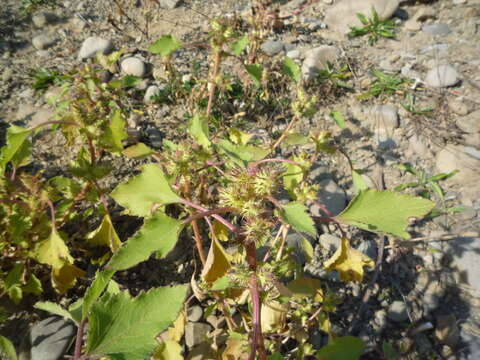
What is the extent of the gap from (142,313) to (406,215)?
715 mm

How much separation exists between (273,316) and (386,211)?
2.12ft

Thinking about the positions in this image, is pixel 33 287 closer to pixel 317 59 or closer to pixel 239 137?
pixel 239 137

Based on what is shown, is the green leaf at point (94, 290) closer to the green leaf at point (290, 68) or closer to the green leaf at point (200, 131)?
the green leaf at point (200, 131)

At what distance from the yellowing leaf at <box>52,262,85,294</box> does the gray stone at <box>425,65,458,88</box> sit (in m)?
2.88

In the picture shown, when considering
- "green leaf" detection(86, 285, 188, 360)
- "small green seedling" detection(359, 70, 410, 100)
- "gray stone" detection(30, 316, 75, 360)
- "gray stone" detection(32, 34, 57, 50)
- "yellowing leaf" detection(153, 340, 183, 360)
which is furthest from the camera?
"gray stone" detection(32, 34, 57, 50)

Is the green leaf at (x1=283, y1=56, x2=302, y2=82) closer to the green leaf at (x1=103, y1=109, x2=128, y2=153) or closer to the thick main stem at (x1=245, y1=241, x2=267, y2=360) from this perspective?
the green leaf at (x1=103, y1=109, x2=128, y2=153)

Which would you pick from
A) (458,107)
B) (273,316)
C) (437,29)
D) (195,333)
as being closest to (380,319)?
(273,316)

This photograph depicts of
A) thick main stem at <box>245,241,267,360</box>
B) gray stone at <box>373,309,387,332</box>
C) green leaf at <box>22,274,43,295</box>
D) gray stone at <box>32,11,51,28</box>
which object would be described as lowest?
gray stone at <box>373,309,387,332</box>

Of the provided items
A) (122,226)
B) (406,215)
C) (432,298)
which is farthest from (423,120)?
(122,226)

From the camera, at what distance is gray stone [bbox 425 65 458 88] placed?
2.62 metres

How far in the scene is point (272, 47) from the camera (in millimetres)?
2916

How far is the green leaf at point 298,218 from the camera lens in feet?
2.58

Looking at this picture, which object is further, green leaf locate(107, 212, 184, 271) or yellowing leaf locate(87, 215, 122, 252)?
yellowing leaf locate(87, 215, 122, 252)

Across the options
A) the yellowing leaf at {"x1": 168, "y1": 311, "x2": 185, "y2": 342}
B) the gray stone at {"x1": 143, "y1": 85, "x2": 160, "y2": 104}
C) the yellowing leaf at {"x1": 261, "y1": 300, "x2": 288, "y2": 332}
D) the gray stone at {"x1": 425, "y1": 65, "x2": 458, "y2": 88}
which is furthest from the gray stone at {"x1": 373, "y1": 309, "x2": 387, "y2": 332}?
the gray stone at {"x1": 143, "y1": 85, "x2": 160, "y2": 104}
